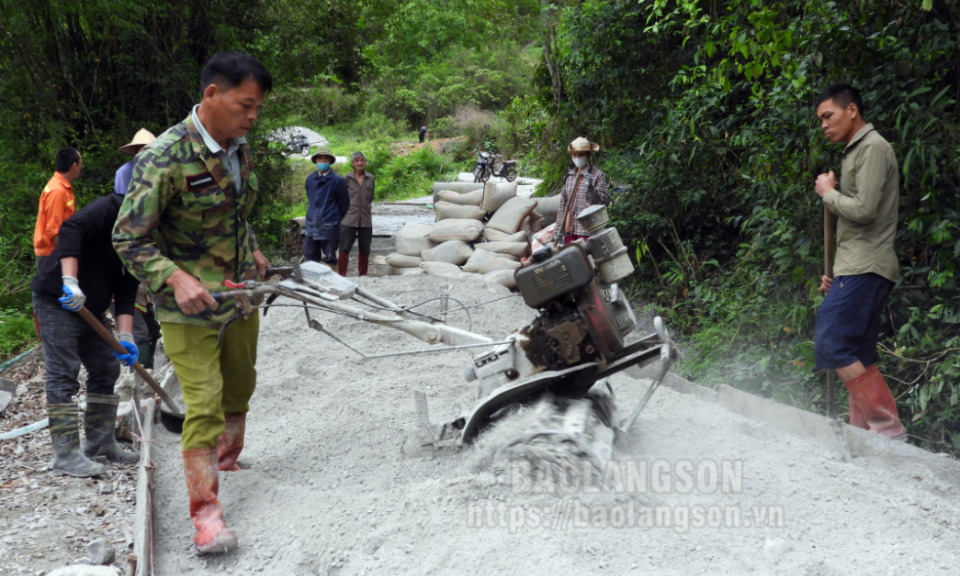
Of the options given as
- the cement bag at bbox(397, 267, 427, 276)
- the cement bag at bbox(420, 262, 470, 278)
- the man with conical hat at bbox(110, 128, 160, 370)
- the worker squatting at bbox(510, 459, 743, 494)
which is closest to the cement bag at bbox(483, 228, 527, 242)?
the cement bag at bbox(420, 262, 470, 278)

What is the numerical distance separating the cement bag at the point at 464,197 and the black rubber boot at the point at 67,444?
612 centimetres

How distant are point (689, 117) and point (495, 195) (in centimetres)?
294

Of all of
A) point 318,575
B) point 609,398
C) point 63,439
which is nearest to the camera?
point 318,575

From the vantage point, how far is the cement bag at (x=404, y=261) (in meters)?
8.85

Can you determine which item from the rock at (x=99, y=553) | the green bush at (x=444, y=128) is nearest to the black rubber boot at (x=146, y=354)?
the rock at (x=99, y=553)

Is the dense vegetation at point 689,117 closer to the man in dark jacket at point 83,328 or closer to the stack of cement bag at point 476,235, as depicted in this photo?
the stack of cement bag at point 476,235

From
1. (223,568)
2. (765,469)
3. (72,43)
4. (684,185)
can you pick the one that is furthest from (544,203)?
(223,568)

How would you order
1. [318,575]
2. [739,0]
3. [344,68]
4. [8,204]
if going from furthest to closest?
[344,68] → [8,204] → [739,0] → [318,575]

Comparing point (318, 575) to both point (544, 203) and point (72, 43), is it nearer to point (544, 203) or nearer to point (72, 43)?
point (544, 203)

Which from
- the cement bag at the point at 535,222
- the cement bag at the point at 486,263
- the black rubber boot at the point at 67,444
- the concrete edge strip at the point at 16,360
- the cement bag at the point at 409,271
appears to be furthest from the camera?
the cement bag at the point at 535,222

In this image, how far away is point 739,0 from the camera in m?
4.50

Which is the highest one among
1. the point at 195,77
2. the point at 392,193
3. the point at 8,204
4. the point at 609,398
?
the point at 392,193

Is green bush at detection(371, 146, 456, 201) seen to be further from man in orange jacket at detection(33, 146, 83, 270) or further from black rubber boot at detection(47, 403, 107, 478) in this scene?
black rubber boot at detection(47, 403, 107, 478)

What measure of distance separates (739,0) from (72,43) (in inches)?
301
